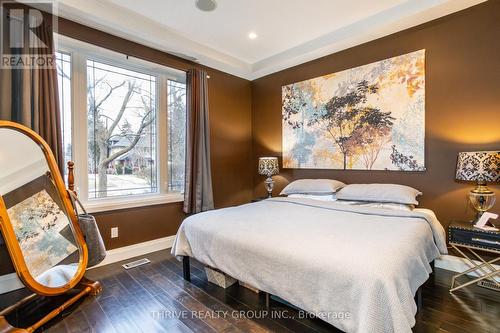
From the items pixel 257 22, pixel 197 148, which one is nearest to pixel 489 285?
pixel 197 148

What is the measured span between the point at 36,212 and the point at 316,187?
114 inches

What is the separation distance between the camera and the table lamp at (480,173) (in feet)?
6.75

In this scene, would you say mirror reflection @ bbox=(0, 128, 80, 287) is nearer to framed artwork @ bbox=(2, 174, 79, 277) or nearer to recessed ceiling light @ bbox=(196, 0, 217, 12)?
framed artwork @ bbox=(2, 174, 79, 277)

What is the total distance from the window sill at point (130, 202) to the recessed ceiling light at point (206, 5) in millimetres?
2346

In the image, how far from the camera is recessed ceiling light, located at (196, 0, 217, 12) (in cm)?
252

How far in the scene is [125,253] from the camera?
2.95 meters

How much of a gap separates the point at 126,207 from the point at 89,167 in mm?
627

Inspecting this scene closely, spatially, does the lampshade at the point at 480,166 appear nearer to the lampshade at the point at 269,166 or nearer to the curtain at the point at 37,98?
the lampshade at the point at 269,166

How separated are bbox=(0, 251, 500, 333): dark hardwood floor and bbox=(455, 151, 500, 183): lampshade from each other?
992 millimetres

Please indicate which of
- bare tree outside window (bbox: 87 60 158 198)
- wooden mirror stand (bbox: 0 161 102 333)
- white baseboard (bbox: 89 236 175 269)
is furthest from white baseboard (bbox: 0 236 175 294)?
bare tree outside window (bbox: 87 60 158 198)

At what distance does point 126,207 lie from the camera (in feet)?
9.87

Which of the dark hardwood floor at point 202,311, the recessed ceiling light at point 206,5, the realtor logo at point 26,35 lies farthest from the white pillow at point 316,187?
the realtor logo at point 26,35

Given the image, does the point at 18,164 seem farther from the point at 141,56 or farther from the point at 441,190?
the point at 441,190

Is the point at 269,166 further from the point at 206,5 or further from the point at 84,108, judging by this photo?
the point at 84,108
